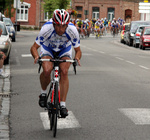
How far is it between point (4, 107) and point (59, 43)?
2645 mm

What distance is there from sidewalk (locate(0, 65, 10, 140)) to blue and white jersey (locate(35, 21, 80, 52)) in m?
1.30

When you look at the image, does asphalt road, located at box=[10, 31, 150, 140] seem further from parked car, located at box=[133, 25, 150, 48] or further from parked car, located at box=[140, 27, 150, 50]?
parked car, located at box=[133, 25, 150, 48]

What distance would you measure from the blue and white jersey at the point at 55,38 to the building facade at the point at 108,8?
72.1 metres

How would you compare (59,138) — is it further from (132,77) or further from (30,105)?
(132,77)

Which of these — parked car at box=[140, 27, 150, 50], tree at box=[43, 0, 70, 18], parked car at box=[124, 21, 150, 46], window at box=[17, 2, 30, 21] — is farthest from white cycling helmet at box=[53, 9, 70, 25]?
window at box=[17, 2, 30, 21]

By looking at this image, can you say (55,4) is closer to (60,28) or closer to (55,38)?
(55,38)

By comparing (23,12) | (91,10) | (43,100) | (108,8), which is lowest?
(43,100)

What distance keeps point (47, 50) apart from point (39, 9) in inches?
2806

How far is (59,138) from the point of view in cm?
679

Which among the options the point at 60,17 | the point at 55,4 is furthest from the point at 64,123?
the point at 55,4

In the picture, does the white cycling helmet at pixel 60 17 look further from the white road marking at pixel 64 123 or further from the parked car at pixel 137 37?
the parked car at pixel 137 37

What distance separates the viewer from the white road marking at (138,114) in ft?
26.3

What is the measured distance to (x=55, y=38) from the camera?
7203 mm

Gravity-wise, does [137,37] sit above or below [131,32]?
below
